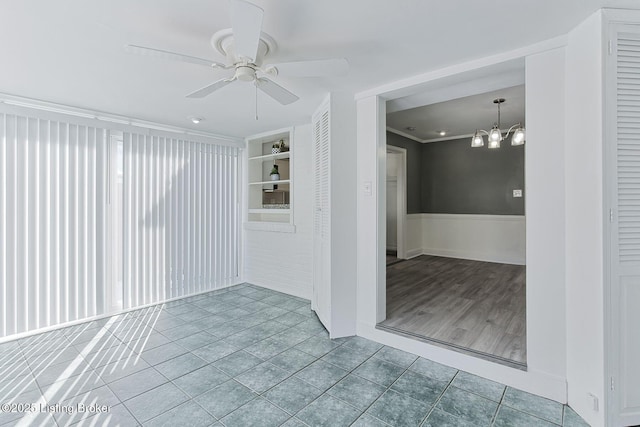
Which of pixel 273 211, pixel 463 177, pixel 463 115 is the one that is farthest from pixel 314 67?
pixel 463 177

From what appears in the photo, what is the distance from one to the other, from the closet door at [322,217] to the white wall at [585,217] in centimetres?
184

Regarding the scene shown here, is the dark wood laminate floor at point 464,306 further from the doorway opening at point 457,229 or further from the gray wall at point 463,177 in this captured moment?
the gray wall at point 463,177

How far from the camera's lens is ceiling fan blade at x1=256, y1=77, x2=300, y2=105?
1.92 m

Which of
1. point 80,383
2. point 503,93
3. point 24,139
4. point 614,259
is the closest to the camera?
point 614,259

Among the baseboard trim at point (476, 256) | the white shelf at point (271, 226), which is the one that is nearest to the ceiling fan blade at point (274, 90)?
the white shelf at point (271, 226)

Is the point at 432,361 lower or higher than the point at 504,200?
lower

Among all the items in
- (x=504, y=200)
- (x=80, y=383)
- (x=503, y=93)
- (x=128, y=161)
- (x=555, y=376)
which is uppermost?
(x=503, y=93)

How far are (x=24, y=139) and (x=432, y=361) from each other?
446cm

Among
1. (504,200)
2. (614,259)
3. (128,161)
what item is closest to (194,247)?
(128,161)

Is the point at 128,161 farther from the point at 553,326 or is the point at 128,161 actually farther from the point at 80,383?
the point at 553,326

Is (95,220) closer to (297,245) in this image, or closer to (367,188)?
(297,245)

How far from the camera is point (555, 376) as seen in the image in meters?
1.93

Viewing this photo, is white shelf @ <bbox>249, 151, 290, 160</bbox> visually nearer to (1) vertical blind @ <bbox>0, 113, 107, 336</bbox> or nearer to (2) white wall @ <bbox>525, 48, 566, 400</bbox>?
(1) vertical blind @ <bbox>0, 113, 107, 336</bbox>

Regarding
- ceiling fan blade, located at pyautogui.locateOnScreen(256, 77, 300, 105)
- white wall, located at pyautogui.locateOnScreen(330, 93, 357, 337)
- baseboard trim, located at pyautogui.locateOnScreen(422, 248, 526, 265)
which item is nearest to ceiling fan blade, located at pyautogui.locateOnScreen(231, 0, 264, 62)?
ceiling fan blade, located at pyautogui.locateOnScreen(256, 77, 300, 105)
